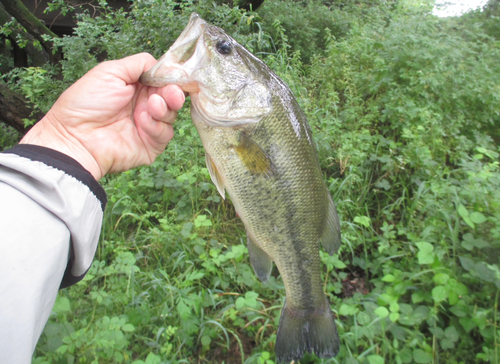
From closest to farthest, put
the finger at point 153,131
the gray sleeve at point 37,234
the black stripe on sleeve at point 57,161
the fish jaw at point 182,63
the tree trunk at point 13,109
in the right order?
1. the gray sleeve at point 37,234
2. the black stripe on sleeve at point 57,161
3. the fish jaw at point 182,63
4. the finger at point 153,131
5. the tree trunk at point 13,109

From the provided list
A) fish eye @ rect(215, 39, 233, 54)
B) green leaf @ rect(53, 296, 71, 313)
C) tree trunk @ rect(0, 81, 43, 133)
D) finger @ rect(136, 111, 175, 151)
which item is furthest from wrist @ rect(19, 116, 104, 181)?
tree trunk @ rect(0, 81, 43, 133)

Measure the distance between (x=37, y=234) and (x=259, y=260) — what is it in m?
1.14

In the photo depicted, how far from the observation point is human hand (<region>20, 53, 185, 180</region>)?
1.57 meters

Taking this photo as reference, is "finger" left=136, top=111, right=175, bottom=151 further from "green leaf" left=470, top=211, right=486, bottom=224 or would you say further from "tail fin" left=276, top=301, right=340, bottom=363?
"green leaf" left=470, top=211, right=486, bottom=224

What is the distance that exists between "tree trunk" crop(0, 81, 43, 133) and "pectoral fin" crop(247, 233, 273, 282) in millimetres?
4737

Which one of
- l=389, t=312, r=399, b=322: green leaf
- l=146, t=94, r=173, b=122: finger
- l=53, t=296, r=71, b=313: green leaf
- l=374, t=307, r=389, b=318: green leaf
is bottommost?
l=389, t=312, r=399, b=322: green leaf

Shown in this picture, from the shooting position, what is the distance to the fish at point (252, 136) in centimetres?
155

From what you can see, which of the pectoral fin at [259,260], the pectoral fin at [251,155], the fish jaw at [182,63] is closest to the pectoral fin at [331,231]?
the pectoral fin at [259,260]

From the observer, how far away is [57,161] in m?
1.29

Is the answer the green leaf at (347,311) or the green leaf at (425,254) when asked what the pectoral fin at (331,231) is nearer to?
the green leaf at (347,311)

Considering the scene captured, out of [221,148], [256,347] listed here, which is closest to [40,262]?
[221,148]

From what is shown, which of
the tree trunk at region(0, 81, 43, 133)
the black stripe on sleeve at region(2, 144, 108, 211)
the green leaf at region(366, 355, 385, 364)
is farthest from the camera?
the tree trunk at region(0, 81, 43, 133)

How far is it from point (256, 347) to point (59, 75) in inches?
241

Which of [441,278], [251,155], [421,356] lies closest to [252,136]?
[251,155]
